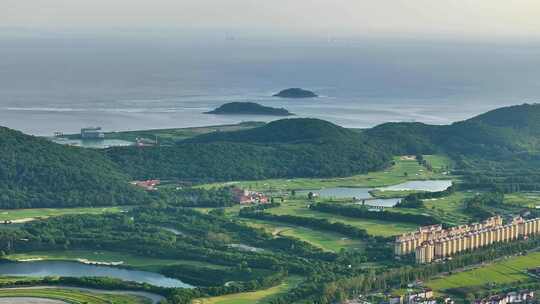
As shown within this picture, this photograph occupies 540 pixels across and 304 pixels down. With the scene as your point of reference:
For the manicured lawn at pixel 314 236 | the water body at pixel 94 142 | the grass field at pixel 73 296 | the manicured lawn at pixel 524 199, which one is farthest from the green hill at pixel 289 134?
the grass field at pixel 73 296

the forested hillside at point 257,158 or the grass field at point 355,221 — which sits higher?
the forested hillside at point 257,158

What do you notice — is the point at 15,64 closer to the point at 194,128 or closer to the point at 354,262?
the point at 194,128

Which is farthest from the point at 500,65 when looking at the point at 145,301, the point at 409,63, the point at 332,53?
the point at 145,301

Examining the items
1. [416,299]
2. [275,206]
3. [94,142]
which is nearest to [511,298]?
[416,299]

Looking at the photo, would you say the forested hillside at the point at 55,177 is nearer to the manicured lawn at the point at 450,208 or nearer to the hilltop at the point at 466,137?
the manicured lawn at the point at 450,208

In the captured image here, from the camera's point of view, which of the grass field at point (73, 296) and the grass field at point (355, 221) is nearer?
the grass field at point (73, 296)

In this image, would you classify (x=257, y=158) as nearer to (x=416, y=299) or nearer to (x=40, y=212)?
(x=40, y=212)
